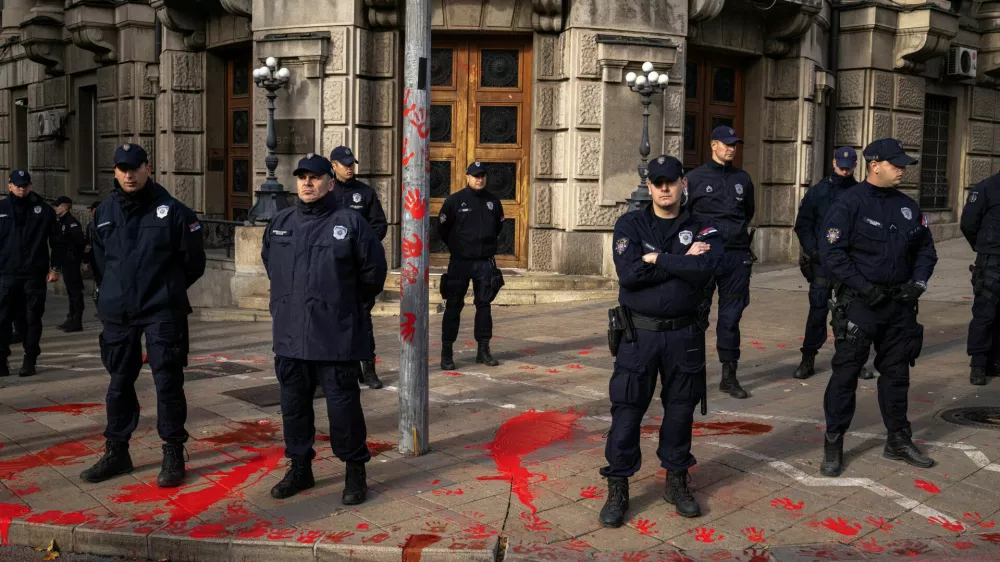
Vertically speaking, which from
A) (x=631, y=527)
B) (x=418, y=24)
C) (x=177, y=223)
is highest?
A: (x=418, y=24)

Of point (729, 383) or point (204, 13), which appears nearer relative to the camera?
point (729, 383)

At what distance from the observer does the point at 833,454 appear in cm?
618

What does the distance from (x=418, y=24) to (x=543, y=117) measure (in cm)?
927

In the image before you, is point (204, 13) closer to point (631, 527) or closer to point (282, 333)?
point (282, 333)

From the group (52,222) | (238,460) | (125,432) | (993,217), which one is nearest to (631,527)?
(238,460)

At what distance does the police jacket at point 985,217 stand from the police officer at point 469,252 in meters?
4.18

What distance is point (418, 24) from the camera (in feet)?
21.0

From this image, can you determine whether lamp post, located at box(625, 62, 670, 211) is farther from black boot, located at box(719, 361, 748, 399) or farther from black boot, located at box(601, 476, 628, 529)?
black boot, located at box(601, 476, 628, 529)

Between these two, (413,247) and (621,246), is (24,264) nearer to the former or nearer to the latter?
(413,247)

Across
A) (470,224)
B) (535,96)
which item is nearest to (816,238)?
(470,224)

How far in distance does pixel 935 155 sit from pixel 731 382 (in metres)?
15.0

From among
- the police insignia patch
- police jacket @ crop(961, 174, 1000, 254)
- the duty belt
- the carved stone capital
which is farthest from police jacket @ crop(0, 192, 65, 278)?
the carved stone capital

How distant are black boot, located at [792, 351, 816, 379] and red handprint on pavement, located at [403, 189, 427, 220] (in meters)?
4.25

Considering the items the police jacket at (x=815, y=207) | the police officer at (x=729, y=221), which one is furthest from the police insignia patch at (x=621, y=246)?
the police jacket at (x=815, y=207)
